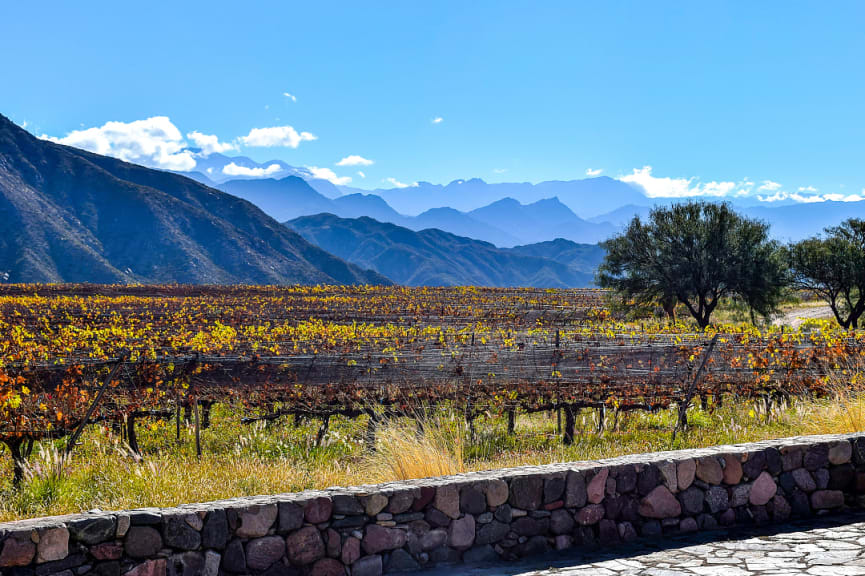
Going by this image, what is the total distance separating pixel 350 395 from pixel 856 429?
701 centimetres

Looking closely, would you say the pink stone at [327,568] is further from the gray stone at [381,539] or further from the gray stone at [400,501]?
the gray stone at [400,501]

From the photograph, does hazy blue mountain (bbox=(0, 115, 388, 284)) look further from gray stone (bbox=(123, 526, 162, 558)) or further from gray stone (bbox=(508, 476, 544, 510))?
gray stone (bbox=(508, 476, 544, 510))

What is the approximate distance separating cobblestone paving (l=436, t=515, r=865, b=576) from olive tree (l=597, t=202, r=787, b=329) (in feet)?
86.7

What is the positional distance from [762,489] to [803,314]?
135ft

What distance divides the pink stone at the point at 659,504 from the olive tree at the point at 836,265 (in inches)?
1230

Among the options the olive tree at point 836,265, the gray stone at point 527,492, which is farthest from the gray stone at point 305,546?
the olive tree at point 836,265

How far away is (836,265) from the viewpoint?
3388 centimetres

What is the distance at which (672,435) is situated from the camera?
1010cm

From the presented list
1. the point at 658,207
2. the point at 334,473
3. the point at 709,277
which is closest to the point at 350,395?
the point at 334,473

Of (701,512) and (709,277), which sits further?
(709,277)

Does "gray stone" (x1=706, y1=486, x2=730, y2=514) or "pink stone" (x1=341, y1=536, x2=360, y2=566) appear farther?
"gray stone" (x1=706, y1=486, x2=730, y2=514)

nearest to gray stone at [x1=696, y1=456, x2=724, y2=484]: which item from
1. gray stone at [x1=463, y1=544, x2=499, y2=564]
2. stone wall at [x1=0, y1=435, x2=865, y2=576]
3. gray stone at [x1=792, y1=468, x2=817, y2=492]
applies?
stone wall at [x1=0, y1=435, x2=865, y2=576]

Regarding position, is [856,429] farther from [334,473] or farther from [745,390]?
[334,473]

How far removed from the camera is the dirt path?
37.4 m
